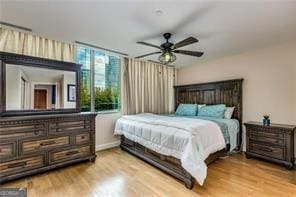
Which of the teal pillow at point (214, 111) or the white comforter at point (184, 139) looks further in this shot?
the teal pillow at point (214, 111)

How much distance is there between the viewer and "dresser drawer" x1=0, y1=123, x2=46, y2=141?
2.45 m

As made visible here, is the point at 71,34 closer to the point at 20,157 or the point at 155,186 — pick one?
the point at 20,157

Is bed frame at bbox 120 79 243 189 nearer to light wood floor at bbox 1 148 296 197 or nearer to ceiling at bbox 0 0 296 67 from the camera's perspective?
light wood floor at bbox 1 148 296 197

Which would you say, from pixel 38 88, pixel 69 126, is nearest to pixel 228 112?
pixel 69 126

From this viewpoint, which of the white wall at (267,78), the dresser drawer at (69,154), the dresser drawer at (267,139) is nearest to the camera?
the dresser drawer at (69,154)

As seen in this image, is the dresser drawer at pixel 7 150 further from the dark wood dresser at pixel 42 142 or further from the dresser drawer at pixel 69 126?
the dresser drawer at pixel 69 126

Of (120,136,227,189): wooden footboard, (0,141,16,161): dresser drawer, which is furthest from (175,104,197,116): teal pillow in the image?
(0,141,16,161): dresser drawer

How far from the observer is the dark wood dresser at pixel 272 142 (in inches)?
119

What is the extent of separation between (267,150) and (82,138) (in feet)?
11.8

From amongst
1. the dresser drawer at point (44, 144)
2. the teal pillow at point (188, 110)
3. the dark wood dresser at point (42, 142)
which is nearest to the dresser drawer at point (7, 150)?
the dark wood dresser at point (42, 142)

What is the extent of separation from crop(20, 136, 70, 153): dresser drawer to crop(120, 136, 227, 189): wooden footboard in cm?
137

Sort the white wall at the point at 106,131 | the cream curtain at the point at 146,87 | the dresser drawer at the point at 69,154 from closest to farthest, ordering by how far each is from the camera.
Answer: the dresser drawer at the point at 69,154, the white wall at the point at 106,131, the cream curtain at the point at 146,87

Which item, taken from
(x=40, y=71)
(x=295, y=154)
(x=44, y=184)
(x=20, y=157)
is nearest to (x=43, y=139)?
(x=20, y=157)

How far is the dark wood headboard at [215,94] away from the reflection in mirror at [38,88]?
3355mm
